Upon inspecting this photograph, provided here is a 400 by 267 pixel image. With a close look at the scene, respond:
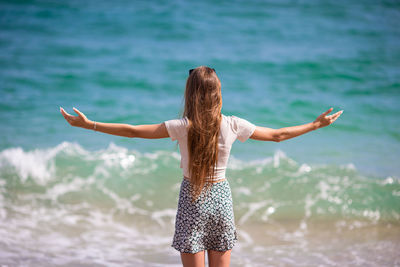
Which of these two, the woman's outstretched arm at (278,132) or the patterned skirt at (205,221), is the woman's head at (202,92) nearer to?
the woman's outstretched arm at (278,132)

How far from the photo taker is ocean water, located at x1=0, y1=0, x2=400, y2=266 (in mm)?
4742

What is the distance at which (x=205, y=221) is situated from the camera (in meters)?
2.46

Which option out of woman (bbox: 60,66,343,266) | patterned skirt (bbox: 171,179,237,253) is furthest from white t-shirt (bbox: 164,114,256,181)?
patterned skirt (bbox: 171,179,237,253)

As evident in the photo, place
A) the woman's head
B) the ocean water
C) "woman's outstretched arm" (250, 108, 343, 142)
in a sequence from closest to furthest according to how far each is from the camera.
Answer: the woman's head
"woman's outstretched arm" (250, 108, 343, 142)
the ocean water

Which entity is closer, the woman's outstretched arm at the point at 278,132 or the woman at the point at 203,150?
the woman at the point at 203,150

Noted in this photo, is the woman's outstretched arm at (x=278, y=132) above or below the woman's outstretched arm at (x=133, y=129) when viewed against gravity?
below

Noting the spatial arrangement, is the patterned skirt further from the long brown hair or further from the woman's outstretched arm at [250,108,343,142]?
the woman's outstretched arm at [250,108,343,142]

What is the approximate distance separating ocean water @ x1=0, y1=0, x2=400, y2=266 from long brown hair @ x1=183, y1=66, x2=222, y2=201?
152 millimetres

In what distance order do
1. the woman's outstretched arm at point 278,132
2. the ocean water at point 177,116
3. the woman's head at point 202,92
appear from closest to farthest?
the woman's head at point 202,92, the woman's outstretched arm at point 278,132, the ocean water at point 177,116

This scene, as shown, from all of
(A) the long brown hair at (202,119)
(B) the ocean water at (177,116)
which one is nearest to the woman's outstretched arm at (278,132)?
(A) the long brown hair at (202,119)

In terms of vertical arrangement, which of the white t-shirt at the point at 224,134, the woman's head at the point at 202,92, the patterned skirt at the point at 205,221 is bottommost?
the patterned skirt at the point at 205,221

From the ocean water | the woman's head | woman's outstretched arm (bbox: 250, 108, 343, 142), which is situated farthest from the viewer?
the ocean water

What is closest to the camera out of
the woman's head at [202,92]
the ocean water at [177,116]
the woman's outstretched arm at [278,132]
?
the woman's head at [202,92]

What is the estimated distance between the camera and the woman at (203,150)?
2.37 m
